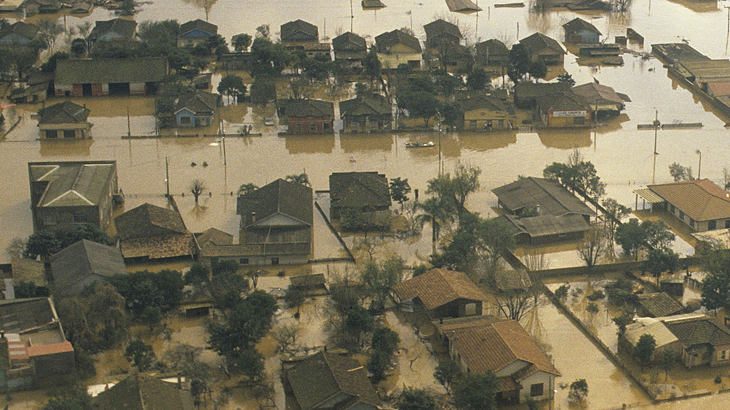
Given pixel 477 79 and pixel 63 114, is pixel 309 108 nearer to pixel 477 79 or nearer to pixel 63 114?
pixel 477 79

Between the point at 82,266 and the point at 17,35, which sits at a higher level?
the point at 17,35

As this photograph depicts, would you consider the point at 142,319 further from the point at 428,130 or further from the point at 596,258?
the point at 428,130

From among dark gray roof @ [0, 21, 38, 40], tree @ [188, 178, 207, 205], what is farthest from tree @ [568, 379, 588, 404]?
dark gray roof @ [0, 21, 38, 40]

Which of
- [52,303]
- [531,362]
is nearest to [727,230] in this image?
[531,362]

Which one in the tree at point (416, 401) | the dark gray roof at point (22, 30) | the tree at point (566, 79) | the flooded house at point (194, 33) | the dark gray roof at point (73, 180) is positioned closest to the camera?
the tree at point (416, 401)

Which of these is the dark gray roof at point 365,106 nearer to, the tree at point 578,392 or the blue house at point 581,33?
the blue house at point 581,33

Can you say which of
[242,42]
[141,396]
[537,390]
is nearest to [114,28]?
[242,42]

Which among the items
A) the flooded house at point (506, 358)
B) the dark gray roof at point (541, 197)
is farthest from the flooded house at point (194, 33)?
the flooded house at point (506, 358)
